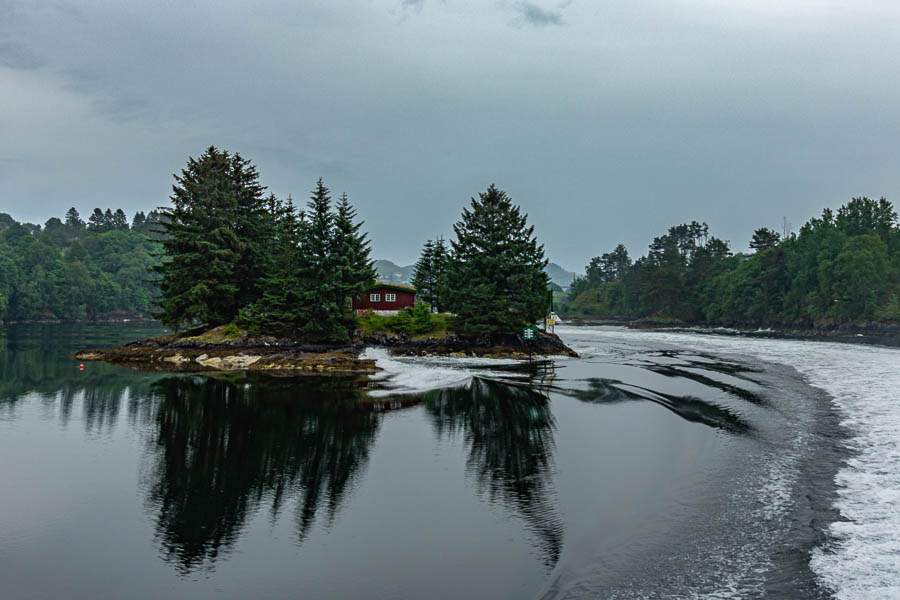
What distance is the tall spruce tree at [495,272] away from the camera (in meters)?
45.9

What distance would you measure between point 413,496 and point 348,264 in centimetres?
3398

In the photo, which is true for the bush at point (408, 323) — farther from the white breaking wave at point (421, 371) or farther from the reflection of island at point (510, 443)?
the reflection of island at point (510, 443)

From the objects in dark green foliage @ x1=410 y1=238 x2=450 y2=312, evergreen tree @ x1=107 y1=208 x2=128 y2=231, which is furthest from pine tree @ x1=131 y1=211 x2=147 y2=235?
dark green foliage @ x1=410 y1=238 x2=450 y2=312

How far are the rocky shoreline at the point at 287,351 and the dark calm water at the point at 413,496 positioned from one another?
11.9 m

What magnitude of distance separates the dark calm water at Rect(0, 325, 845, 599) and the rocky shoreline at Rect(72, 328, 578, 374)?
39.1 ft

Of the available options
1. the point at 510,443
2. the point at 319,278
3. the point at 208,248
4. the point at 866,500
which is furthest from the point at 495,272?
the point at 866,500

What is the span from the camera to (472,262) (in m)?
47.5

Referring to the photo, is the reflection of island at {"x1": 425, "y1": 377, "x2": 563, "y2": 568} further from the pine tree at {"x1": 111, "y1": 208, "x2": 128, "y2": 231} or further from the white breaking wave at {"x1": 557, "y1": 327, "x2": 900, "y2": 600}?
the pine tree at {"x1": 111, "y1": 208, "x2": 128, "y2": 231}

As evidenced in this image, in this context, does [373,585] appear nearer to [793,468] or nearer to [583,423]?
[793,468]

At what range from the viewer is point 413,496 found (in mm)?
11438

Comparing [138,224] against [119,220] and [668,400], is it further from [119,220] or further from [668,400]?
[668,400]

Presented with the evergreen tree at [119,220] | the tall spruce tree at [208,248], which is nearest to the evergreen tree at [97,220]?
the evergreen tree at [119,220]

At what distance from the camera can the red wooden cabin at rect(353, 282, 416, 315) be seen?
5331 centimetres

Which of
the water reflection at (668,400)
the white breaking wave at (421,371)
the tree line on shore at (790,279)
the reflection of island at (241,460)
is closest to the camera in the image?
the reflection of island at (241,460)
